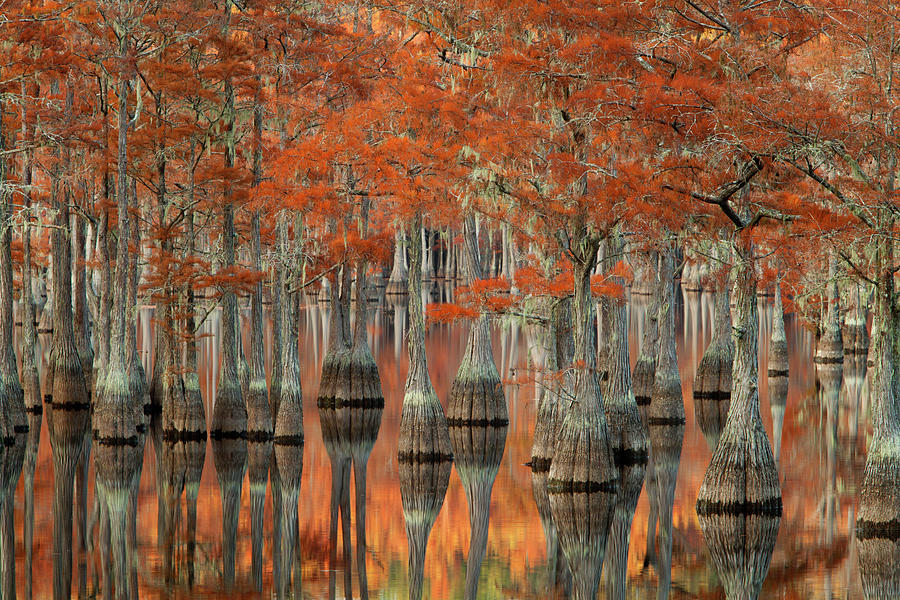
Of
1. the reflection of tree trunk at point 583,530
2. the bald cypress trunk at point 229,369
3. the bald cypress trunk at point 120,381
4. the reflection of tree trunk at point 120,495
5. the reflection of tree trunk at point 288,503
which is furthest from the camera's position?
the bald cypress trunk at point 229,369

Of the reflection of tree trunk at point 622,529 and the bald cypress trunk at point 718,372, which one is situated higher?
the bald cypress trunk at point 718,372

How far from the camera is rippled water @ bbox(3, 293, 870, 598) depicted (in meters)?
15.0

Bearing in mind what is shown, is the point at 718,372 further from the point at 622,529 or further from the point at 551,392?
the point at 622,529

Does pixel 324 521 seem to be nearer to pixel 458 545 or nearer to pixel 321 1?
pixel 458 545

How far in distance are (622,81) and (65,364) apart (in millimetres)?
15612

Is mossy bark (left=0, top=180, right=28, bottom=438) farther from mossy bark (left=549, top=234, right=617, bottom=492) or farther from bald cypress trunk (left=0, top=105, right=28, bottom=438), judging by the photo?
mossy bark (left=549, top=234, right=617, bottom=492)

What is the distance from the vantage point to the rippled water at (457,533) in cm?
1500

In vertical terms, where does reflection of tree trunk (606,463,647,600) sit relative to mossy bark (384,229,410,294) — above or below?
below

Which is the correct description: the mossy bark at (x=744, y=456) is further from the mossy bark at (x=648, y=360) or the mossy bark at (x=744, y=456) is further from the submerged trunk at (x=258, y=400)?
the mossy bark at (x=648, y=360)

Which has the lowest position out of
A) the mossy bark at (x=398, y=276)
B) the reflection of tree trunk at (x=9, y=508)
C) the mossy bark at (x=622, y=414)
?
the reflection of tree trunk at (x=9, y=508)

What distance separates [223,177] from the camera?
24203 millimetres

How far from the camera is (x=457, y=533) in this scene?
18.0 meters

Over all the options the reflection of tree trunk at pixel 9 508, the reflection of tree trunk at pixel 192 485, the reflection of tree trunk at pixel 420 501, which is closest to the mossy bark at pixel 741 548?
the reflection of tree trunk at pixel 420 501

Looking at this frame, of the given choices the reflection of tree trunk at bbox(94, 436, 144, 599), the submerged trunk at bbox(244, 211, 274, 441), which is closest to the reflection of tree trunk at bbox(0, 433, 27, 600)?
the reflection of tree trunk at bbox(94, 436, 144, 599)
